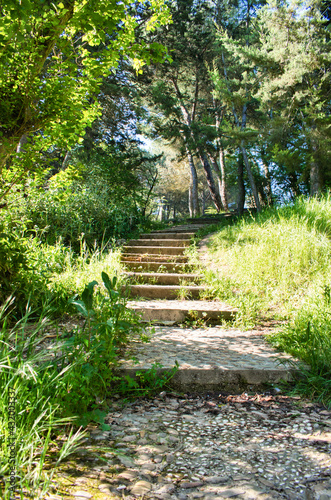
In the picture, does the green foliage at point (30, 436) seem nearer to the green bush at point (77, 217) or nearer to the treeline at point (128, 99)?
the treeline at point (128, 99)

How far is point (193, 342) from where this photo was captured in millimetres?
2953

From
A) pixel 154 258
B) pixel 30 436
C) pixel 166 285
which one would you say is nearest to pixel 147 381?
pixel 30 436

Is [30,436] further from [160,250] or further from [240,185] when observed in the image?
[240,185]

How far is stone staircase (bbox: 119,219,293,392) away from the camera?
223cm

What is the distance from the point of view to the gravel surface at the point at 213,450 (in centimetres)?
125

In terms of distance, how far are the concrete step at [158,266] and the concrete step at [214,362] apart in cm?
250

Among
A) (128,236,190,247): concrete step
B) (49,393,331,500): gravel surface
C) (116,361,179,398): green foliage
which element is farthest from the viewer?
(128,236,190,247): concrete step

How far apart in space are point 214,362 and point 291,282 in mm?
2041

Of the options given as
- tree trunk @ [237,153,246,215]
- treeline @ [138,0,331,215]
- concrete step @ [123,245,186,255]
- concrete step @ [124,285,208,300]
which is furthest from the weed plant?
tree trunk @ [237,153,246,215]

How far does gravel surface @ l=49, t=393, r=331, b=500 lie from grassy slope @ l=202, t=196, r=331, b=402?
44 centimetres

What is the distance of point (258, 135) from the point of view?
873cm

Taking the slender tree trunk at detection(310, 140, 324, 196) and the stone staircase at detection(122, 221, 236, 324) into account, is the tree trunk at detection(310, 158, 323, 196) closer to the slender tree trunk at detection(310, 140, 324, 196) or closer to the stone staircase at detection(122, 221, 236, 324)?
the slender tree trunk at detection(310, 140, 324, 196)

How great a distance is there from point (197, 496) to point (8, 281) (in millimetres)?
2321

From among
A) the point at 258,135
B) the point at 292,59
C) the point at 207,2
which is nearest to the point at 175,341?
the point at 258,135
